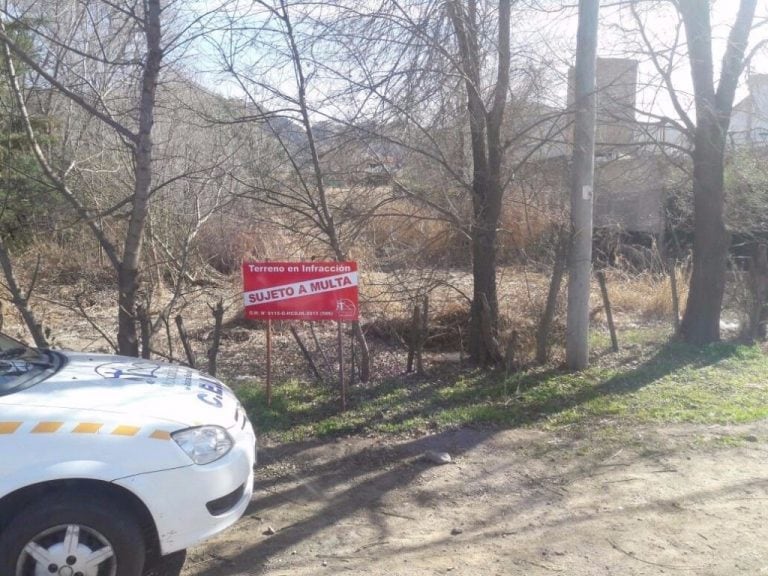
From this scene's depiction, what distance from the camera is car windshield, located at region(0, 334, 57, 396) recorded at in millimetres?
4184

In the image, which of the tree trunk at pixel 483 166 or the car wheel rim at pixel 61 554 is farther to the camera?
the tree trunk at pixel 483 166

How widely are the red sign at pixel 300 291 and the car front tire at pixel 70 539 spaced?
3.61m

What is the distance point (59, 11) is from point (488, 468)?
6.93 metres

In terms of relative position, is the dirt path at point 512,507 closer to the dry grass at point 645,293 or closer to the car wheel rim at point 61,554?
the car wheel rim at point 61,554

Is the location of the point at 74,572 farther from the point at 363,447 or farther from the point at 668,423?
the point at 668,423

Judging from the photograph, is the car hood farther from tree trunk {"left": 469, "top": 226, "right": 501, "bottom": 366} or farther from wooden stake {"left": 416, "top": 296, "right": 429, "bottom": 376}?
tree trunk {"left": 469, "top": 226, "right": 501, "bottom": 366}

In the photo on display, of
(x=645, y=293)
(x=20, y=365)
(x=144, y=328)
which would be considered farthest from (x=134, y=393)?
(x=645, y=293)

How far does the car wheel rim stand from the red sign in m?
3.68

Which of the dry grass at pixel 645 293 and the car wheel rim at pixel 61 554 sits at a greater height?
the dry grass at pixel 645 293

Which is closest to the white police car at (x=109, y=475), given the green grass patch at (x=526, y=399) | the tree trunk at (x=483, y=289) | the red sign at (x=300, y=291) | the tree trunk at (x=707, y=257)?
the green grass patch at (x=526, y=399)

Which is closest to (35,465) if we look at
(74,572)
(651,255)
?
(74,572)

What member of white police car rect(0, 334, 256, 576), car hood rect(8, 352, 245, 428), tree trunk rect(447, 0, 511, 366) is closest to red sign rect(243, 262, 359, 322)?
tree trunk rect(447, 0, 511, 366)

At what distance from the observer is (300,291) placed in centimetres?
729

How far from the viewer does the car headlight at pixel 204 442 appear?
4020 mm
